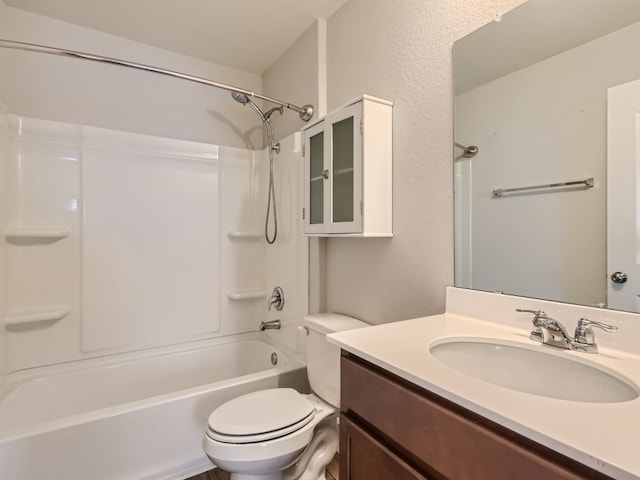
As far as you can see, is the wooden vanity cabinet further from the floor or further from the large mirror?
the floor

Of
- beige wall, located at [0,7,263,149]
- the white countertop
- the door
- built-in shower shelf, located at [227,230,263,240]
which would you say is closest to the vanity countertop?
the white countertop

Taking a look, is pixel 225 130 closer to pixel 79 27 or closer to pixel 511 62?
pixel 79 27

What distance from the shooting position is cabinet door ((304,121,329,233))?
5.33 ft

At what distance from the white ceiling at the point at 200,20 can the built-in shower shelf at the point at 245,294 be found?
1684mm

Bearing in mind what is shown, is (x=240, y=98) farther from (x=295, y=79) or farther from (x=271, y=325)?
(x=271, y=325)

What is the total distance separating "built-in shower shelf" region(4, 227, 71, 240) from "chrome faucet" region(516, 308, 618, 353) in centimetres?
227

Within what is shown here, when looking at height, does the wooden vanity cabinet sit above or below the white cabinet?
below

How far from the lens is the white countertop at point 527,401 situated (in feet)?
1.48

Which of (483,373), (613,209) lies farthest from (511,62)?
(483,373)

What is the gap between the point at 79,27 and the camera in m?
1.95

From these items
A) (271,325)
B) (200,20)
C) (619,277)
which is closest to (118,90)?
(200,20)

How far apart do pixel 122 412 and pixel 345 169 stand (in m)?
1.47

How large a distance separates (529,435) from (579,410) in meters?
0.11

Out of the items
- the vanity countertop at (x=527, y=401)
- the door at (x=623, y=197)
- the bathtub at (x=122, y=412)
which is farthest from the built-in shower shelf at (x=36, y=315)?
the door at (x=623, y=197)
